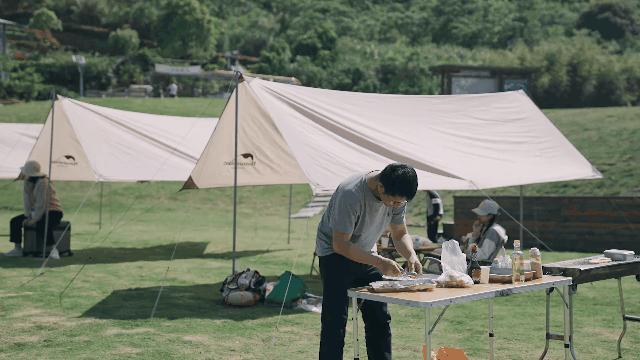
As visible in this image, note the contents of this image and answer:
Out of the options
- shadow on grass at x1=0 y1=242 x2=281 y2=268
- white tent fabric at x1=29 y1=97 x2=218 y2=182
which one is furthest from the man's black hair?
white tent fabric at x1=29 y1=97 x2=218 y2=182

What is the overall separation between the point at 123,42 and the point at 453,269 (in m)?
79.3

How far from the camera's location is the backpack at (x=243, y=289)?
9.48 meters

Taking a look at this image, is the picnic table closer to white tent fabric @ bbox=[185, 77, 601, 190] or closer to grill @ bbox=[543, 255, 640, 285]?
grill @ bbox=[543, 255, 640, 285]

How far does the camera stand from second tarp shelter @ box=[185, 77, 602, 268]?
32.3 feet

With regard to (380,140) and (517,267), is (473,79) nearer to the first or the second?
(380,140)

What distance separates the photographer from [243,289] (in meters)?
9.59

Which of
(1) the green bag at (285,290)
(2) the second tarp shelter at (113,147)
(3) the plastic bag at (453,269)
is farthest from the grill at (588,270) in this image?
(2) the second tarp shelter at (113,147)

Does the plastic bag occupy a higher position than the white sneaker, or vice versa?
the plastic bag

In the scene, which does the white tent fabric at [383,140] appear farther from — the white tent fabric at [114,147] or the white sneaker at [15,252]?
the white sneaker at [15,252]

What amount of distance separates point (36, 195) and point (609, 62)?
36339 mm

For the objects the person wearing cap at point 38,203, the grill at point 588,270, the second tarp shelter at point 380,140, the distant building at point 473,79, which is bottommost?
the person wearing cap at point 38,203

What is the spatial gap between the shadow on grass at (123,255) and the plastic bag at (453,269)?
8.70 m

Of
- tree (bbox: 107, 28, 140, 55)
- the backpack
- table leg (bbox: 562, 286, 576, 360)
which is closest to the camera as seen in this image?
table leg (bbox: 562, 286, 576, 360)

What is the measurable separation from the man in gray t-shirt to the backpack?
4.08m
